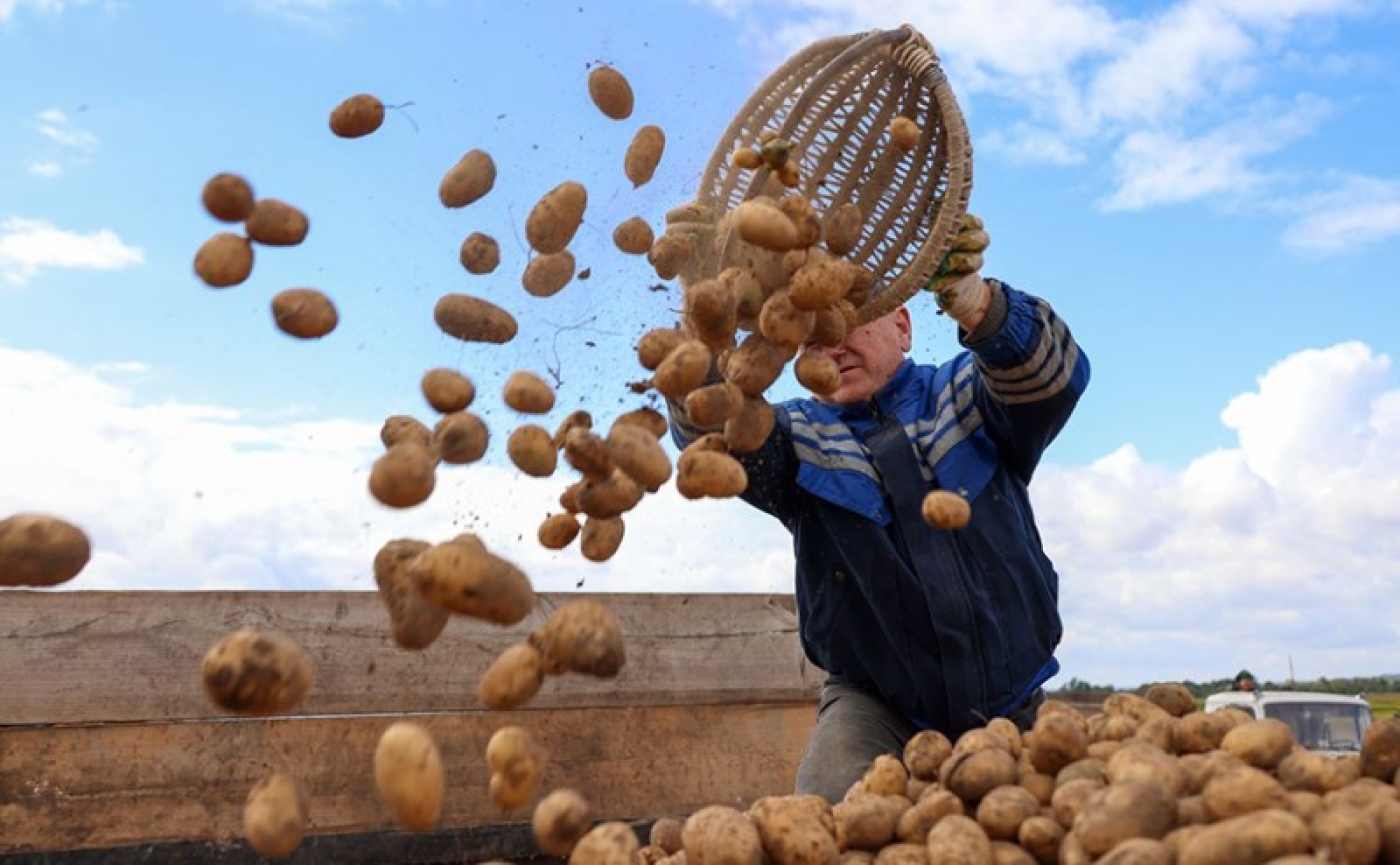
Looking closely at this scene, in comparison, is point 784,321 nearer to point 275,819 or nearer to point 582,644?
point 582,644

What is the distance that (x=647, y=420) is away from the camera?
84.4 inches

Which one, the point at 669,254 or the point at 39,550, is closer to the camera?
the point at 39,550

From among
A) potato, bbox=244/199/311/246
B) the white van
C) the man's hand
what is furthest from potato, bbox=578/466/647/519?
the white van

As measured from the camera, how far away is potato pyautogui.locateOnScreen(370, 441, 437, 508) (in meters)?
1.72

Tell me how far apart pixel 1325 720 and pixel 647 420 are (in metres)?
6.36

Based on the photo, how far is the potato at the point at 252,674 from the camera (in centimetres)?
149

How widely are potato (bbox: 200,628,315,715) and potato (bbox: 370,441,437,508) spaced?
0.28m

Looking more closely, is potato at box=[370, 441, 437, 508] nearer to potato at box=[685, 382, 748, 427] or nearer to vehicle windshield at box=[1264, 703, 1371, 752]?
potato at box=[685, 382, 748, 427]

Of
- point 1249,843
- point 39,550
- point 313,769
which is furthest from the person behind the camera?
point 313,769

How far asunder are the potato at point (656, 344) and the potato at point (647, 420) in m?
0.09

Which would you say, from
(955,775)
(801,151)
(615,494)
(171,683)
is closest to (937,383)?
(801,151)

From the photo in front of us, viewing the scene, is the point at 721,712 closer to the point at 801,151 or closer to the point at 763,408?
the point at 763,408

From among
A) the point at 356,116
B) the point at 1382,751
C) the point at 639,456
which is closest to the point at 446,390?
the point at 639,456

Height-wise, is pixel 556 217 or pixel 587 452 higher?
pixel 556 217
